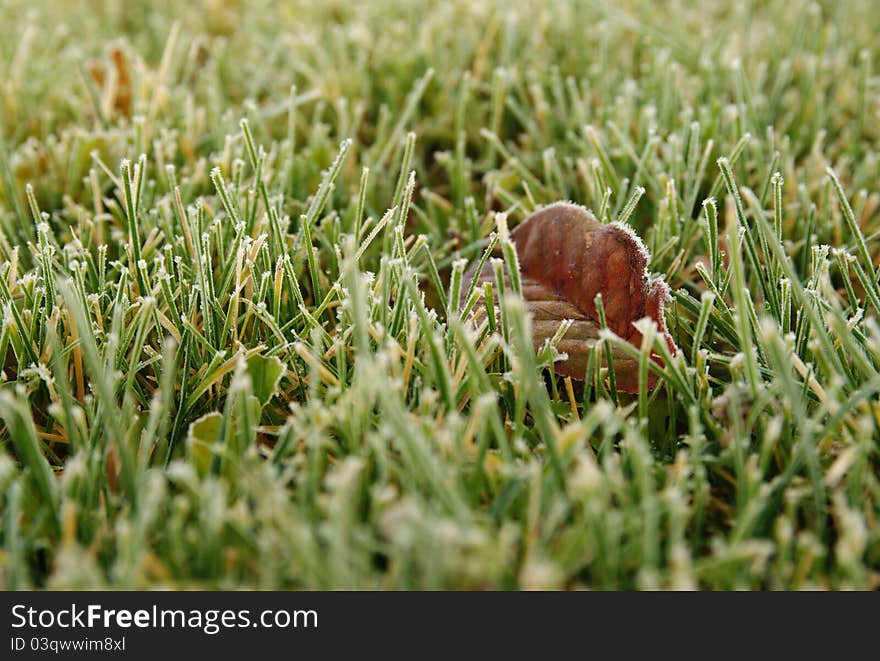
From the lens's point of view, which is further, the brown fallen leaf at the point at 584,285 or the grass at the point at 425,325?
the brown fallen leaf at the point at 584,285

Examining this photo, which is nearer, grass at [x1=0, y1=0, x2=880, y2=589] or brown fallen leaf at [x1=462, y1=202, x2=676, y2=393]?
grass at [x1=0, y1=0, x2=880, y2=589]

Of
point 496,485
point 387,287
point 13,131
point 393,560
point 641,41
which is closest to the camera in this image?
point 393,560

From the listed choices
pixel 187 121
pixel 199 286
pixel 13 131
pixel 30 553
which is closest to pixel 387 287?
pixel 199 286

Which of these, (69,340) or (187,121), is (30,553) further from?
(187,121)

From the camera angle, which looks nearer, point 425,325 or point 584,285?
point 425,325
